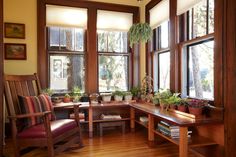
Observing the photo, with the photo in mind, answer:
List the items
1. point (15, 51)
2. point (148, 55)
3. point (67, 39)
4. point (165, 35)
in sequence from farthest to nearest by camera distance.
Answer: point (148, 55) < point (67, 39) < point (165, 35) < point (15, 51)

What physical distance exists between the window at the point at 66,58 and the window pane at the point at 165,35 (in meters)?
1.56

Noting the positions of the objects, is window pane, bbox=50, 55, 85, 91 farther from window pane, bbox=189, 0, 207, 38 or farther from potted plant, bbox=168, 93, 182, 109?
window pane, bbox=189, 0, 207, 38

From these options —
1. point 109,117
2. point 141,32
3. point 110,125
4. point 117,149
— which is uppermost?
point 141,32

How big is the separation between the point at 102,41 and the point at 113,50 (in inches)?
11.5

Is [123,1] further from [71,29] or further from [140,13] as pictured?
[71,29]

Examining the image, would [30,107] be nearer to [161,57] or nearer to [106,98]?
[106,98]

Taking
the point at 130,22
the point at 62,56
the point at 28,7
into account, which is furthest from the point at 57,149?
the point at 130,22

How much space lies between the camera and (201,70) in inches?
111

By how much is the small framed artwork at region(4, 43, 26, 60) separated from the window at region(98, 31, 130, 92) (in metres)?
1.42

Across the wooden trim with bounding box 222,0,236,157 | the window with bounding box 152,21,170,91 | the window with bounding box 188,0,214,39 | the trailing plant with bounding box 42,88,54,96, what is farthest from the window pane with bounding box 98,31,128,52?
the wooden trim with bounding box 222,0,236,157

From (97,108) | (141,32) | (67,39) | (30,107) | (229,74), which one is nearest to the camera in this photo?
(229,74)

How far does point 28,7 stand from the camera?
357 cm

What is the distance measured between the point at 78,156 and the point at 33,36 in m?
2.30

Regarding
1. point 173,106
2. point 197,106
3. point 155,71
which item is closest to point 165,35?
point 155,71
